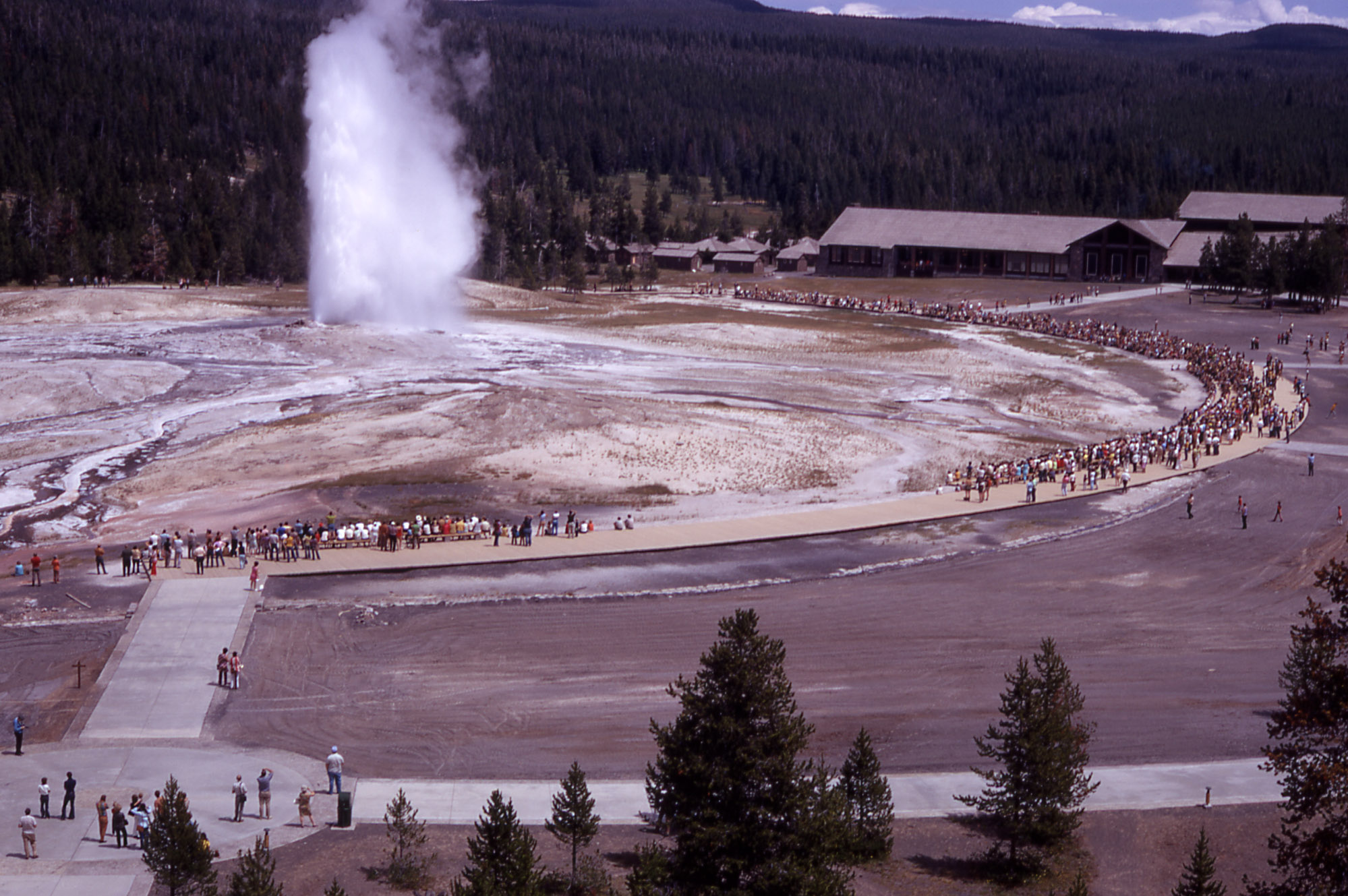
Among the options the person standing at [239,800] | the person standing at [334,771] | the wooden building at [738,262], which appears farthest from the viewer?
the wooden building at [738,262]

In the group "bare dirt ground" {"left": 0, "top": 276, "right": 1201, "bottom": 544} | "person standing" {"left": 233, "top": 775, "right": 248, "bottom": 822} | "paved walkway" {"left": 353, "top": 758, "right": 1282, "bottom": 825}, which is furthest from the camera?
"bare dirt ground" {"left": 0, "top": 276, "right": 1201, "bottom": 544}

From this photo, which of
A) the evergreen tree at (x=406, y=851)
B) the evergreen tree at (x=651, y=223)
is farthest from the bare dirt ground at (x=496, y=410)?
the evergreen tree at (x=651, y=223)

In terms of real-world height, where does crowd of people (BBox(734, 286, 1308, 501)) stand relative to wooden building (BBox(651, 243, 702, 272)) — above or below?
below

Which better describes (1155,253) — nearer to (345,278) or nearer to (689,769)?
(345,278)

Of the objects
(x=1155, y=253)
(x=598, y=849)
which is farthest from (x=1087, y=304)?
(x=598, y=849)

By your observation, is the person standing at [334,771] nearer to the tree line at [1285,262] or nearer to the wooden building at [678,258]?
the tree line at [1285,262]

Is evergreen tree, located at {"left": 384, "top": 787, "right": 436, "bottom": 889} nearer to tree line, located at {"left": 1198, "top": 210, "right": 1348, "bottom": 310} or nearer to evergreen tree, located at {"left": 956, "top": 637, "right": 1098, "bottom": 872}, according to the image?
evergreen tree, located at {"left": 956, "top": 637, "right": 1098, "bottom": 872}

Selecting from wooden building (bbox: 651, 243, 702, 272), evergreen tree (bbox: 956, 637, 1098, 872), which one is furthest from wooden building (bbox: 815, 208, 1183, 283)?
evergreen tree (bbox: 956, 637, 1098, 872)
